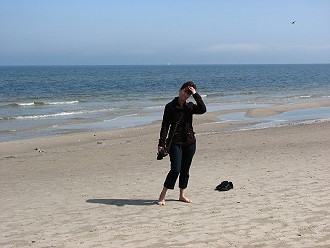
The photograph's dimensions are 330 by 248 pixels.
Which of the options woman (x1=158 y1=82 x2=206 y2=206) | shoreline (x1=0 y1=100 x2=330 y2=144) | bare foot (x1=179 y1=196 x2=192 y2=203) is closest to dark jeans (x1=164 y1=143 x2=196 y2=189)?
woman (x1=158 y1=82 x2=206 y2=206)

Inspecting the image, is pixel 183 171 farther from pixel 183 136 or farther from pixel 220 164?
pixel 220 164

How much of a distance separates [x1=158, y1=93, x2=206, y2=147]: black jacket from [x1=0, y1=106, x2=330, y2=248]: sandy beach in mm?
982

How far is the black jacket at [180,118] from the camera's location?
6797mm

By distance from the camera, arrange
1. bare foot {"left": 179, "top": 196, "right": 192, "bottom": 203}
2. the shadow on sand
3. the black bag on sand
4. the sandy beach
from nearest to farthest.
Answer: the sandy beach → bare foot {"left": 179, "top": 196, "right": 192, "bottom": 203} → the shadow on sand → the black bag on sand

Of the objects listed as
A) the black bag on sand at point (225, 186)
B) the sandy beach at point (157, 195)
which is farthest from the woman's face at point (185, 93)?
the black bag on sand at point (225, 186)

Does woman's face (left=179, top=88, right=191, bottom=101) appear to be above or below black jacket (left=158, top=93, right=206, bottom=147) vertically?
above

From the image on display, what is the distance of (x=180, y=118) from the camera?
6.80m

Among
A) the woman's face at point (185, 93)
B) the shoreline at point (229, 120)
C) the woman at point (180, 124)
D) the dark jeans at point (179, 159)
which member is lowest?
the shoreline at point (229, 120)

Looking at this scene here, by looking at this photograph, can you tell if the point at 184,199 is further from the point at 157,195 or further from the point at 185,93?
the point at 185,93

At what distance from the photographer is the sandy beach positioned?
5.70 meters

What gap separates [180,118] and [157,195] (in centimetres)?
172

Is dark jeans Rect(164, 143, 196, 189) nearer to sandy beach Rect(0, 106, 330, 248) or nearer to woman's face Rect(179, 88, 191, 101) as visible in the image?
sandy beach Rect(0, 106, 330, 248)

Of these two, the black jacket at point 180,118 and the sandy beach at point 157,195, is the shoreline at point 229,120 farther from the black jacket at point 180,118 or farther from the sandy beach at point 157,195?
the black jacket at point 180,118

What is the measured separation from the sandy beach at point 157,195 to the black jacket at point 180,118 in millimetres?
982
